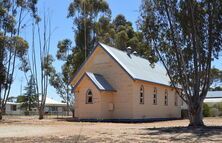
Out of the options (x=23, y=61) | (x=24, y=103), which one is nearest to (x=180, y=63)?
(x=23, y=61)

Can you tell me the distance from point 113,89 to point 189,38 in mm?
12291

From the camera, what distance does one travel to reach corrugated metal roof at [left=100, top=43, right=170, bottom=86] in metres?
36.8

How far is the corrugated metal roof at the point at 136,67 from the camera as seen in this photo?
36.8 meters

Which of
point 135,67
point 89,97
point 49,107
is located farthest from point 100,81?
point 49,107

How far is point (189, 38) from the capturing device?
85.5ft

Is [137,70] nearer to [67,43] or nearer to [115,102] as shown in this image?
[115,102]

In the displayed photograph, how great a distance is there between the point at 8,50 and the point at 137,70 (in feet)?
44.6

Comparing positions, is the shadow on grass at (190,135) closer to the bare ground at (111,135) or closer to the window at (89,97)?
the bare ground at (111,135)

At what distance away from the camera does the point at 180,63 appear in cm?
2600

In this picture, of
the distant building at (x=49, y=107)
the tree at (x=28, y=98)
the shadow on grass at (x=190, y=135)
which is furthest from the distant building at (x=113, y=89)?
the tree at (x=28, y=98)

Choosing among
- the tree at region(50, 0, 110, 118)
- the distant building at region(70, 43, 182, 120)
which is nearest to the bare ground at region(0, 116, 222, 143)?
the distant building at region(70, 43, 182, 120)

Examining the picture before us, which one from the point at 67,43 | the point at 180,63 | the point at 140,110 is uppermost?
the point at 67,43

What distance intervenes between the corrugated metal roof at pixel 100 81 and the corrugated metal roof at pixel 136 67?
2265mm

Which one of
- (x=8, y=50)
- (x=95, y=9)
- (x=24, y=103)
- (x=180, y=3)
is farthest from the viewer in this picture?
(x=24, y=103)
